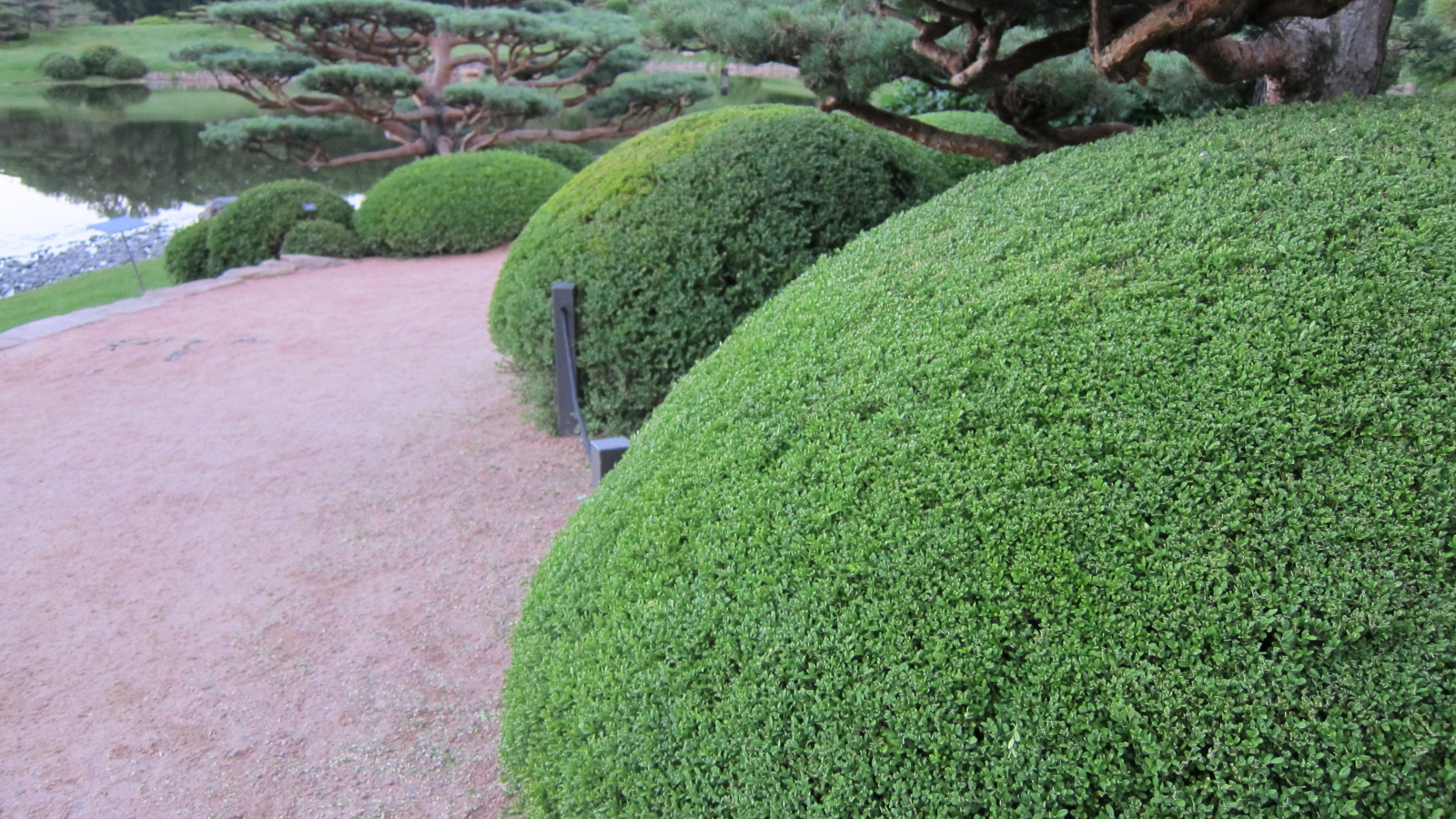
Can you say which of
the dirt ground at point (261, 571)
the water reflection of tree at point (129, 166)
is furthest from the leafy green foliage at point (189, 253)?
the water reflection of tree at point (129, 166)

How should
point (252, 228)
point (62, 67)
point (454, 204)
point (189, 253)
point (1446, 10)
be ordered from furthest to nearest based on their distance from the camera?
1. point (62, 67)
2. point (189, 253)
3. point (252, 228)
4. point (454, 204)
5. point (1446, 10)

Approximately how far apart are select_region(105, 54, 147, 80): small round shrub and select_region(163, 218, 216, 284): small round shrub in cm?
1718

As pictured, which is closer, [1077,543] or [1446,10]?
[1077,543]

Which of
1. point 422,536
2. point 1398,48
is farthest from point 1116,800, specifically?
point 1398,48

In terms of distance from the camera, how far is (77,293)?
31.2 ft

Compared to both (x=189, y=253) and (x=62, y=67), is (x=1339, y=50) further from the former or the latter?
(x=62, y=67)

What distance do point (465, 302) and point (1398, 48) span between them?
20.0ft

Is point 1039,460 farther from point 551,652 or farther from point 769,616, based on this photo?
point 551,652

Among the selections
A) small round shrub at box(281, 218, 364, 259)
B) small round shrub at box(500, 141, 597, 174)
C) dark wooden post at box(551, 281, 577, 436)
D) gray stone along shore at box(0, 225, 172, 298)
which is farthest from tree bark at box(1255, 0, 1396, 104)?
gray stone along shore at box(0, 225, 172, 298)

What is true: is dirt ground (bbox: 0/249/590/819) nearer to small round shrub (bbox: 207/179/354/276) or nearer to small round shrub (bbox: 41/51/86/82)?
small round shrub (bbox: 207/179/354/276)

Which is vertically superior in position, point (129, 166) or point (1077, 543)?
point (129, 166)

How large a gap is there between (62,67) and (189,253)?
17.0m

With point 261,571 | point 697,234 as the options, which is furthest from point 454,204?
point 261,571

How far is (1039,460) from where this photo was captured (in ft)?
5.04
